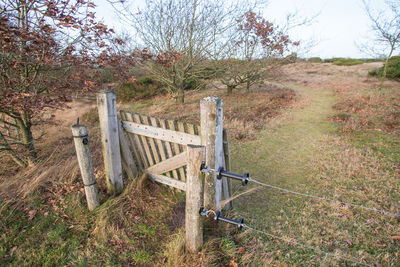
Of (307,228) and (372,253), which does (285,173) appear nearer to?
(307,228)

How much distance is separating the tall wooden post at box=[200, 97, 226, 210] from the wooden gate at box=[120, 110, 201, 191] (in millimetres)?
314

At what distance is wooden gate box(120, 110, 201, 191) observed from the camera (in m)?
3.20

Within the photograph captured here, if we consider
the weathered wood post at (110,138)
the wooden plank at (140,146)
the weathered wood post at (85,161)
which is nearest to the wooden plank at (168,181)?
the wooden plank at (140,146)

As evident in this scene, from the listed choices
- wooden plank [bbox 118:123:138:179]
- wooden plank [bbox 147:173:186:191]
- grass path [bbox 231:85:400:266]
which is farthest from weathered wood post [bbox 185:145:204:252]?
wooden plank [bbox 118:123:138:179]

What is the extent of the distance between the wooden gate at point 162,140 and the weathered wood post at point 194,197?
798mm

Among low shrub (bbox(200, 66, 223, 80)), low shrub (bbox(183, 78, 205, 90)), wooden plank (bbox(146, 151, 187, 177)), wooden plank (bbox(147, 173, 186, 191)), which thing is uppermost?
low shrub (bbox(200, 66, 223, 80))

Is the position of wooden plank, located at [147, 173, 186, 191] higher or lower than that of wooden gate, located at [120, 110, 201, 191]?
lower

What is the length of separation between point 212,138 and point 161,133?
998mm

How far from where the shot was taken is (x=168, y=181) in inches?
150

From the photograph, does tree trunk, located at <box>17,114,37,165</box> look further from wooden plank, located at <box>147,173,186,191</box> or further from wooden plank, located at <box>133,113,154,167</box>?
wooden plank, located at <box>147,173,186,191</box>

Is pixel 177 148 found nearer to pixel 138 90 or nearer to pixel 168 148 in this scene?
pixel 168 148

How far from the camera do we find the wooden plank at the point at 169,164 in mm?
3486

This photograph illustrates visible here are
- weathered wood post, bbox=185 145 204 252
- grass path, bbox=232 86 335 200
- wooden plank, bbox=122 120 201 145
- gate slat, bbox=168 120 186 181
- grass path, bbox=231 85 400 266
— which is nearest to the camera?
weathered wood post, bbox=185 145 204 252

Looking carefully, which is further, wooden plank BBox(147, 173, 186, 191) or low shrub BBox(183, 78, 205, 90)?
low shrub BBox(183, 78, 205, 90)
